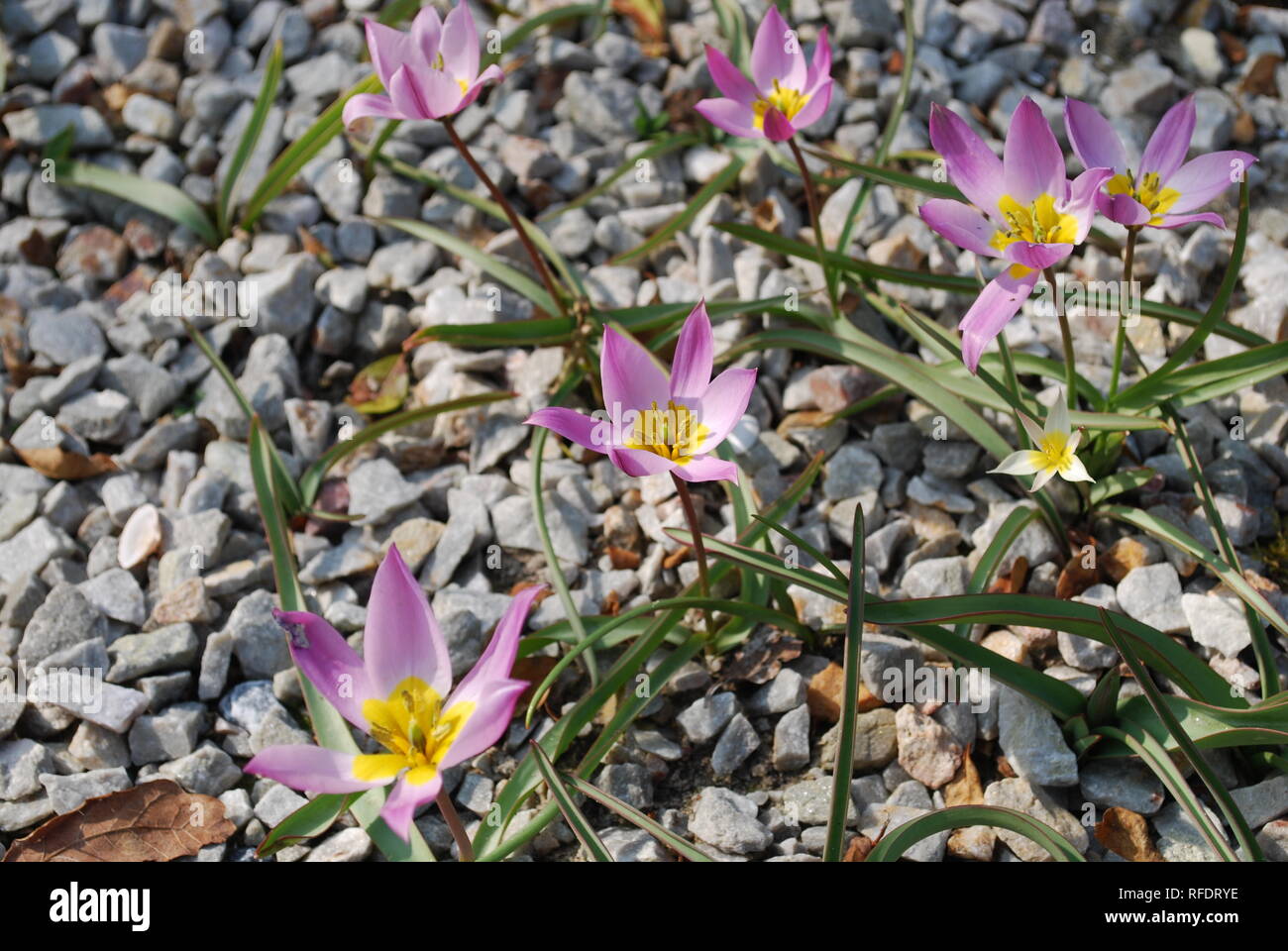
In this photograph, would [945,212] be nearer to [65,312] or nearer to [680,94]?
[680,94]

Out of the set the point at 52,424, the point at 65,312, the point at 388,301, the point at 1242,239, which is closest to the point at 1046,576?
the point at 1242,239

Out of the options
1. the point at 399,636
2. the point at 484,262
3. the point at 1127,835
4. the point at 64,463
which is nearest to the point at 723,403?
the point at 399,636

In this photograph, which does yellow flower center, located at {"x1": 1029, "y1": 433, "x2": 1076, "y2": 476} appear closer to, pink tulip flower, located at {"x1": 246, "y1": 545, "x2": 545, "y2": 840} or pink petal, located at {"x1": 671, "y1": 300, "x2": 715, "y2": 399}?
pink petal, located at {"x1": 671, "y1": 300, "x2": 715, "y2": 399}

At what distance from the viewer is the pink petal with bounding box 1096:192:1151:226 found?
5.20 ft

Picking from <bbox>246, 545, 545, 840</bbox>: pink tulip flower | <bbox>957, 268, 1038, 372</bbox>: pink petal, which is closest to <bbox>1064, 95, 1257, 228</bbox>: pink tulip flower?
<bbox>957, 268, 1038, 372</bbox>: pink petal

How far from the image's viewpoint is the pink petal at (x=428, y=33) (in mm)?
1991

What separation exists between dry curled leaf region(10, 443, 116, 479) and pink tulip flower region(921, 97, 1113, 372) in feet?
A: 5.45

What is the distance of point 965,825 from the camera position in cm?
155

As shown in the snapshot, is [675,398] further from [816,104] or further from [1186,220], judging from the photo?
[1186,220]

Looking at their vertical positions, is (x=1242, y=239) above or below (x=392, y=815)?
above

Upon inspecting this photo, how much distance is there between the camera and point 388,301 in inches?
101

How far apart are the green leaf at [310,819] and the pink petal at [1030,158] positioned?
1330 millimetres

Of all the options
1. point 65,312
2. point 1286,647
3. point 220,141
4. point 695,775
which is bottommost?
point 695,775

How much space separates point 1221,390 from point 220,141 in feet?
7.72
